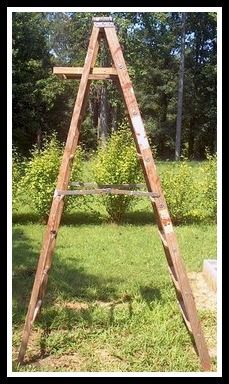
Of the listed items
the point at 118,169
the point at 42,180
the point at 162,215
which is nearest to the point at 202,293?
the point at 162,215

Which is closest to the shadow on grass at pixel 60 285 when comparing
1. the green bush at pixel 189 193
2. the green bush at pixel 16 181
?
the green bush at pixel 16 181

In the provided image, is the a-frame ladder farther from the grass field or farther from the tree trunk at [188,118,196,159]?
the tree trunk at [188,118,196,159]

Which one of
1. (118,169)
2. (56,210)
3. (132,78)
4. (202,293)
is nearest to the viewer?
(56,210)

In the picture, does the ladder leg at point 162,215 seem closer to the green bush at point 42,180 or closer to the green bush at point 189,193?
the green bush at point 42,180

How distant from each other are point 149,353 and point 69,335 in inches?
30.4

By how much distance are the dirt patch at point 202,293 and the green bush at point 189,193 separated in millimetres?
3456

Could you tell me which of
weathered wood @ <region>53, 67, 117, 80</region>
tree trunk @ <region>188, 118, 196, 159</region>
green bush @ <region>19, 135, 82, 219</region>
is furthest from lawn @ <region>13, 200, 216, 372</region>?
tree trunk @ <region>188, 118, 196, 159</region>

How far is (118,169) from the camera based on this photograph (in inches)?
368

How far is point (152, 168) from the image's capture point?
3369 millimetres

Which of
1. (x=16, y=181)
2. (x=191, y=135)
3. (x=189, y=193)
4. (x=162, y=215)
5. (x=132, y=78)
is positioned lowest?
(x=189, y=193)

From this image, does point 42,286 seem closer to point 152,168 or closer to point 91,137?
point 152,168

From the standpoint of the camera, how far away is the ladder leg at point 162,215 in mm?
3326

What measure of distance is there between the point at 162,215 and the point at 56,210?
2.72 ft

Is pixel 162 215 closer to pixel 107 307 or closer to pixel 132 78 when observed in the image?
pixel 107 307
